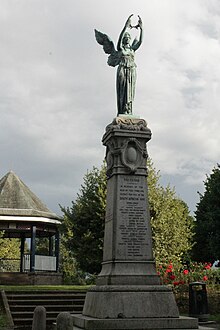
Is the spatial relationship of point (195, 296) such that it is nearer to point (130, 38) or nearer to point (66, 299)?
point (66, 299)

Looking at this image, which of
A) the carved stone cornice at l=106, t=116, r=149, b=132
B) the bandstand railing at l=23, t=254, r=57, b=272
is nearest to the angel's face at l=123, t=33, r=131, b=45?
the carved stone cornice at l=106, t=116, r=149, b=132

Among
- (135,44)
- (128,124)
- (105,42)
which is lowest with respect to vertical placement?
(128,124)

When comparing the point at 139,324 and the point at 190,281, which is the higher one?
the point at 190,281

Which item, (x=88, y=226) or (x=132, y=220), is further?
(x=88, y=226)

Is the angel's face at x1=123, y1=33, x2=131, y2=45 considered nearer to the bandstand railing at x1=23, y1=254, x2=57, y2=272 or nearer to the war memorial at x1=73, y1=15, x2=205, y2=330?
the war memorial at x1=73, y1=15, x2=205, y2=330

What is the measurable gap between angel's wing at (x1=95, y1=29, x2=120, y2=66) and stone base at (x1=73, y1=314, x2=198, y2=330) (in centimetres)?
699

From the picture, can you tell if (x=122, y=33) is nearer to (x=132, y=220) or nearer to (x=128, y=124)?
(x=128, y=124)

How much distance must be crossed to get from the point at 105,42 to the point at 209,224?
24720 mm

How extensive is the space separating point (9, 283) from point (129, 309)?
17045 millimetres

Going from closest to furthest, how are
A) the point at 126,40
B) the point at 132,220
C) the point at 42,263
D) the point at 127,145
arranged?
the point at 132,220 → the point at 127,145 → the point at 126,40 → the point at 42,263

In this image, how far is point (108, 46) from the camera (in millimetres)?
13578

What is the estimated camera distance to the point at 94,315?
1080 centimetres

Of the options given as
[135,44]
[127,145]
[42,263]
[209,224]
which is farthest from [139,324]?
[209,224]

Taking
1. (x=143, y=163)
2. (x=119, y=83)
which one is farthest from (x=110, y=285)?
(x=119, y=83)
